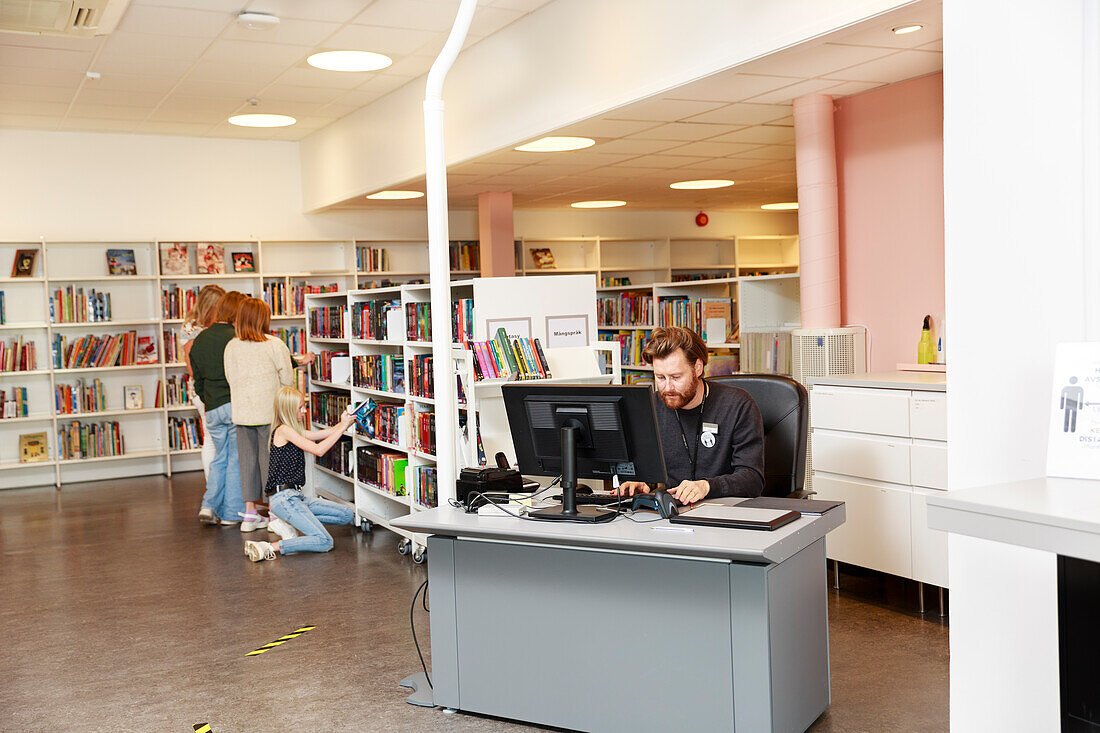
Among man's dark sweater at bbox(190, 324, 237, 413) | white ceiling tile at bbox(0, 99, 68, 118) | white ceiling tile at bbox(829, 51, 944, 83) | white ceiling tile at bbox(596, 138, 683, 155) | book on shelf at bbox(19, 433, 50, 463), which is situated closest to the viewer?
white ceiling tile at bbox(829, 51, 944, 83)

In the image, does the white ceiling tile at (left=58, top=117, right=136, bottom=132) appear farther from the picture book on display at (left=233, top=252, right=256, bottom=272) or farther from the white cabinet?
the white cabinet

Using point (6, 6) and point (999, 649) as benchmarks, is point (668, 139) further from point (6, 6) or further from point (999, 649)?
point (999, 649)

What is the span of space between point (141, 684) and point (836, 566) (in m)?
3.40

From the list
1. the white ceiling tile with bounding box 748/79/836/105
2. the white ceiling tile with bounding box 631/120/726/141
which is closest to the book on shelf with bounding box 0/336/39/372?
the white ceiling tile with bounding box 631/120/726/141

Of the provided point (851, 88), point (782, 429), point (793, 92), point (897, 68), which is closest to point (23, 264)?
point (793, 92)

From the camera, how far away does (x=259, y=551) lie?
619 cm

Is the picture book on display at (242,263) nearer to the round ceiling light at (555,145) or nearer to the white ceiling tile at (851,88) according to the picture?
the round ceiling light at (555,145)

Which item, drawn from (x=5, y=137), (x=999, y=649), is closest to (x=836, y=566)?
(x=999, y=649)

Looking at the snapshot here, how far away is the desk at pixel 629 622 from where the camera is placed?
303cm

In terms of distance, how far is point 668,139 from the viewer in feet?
23.3

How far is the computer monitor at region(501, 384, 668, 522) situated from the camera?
316cm

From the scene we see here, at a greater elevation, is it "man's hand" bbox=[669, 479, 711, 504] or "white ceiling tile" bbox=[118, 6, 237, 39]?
"white ceiling tile" bbox=[118, 6, 237, 39]

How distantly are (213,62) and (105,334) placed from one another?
380 centimetres

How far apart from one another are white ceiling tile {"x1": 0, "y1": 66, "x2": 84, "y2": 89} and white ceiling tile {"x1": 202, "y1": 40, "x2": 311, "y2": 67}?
1.27 metres
